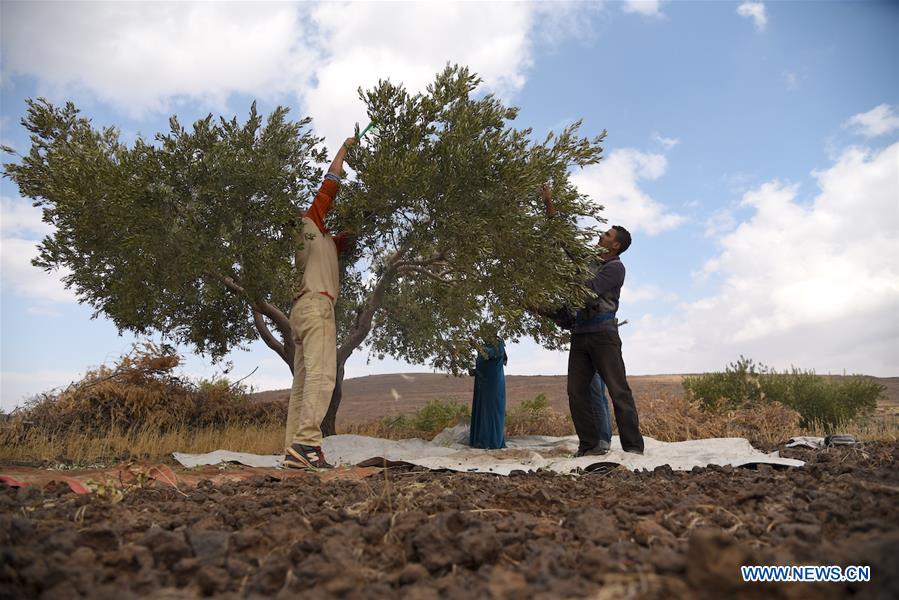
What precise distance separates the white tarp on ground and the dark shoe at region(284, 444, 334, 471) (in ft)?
1.59

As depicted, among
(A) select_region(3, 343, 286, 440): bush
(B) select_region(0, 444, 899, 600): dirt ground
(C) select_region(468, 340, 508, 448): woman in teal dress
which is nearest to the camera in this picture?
(B) select_region(0, 444, 899, 600): dirt ground

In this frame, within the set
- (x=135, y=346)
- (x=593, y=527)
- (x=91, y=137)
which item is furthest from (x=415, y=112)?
(x=135, y=346)

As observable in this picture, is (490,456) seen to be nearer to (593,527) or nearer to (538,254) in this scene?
(538,254)

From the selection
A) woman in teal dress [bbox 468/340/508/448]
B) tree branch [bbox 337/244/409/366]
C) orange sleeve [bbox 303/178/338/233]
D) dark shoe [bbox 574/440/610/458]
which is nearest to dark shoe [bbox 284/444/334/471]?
orange sleeve [bbox 303/178/338/233]

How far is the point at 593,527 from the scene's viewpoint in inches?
106

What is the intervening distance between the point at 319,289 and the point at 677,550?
593cm

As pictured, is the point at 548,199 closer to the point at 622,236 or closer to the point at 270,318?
the point at 622,236

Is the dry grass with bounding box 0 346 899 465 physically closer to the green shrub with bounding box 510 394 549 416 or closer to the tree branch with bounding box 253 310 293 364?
the green shrub with bounding box 510 394 549 416

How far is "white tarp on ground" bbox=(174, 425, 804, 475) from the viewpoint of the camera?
6.77 metres

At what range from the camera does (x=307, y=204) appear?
28.8ft

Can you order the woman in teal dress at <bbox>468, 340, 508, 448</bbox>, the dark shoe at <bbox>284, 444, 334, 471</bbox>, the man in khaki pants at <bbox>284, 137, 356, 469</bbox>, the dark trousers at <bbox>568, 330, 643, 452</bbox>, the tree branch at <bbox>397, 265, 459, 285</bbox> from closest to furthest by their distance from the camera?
the dark shoe at <bbox>284, 444, 334, 471</bbox> < the man in khaki pants at <bbox>284, 137, 356, 469</bbox> < the dark trousers at <bbox>568, 330, 643, 452</bbox> < the tree branch at <bbox>397, 265, 459, 285</bbox> < the woman in teal dress at <bbox>468, 340, 508, 448</bbox>

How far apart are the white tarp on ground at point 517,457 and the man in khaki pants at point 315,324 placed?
A: 684 millimetres

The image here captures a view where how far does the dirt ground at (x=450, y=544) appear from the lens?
1.90 metres

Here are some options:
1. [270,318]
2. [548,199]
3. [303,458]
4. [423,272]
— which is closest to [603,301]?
[548,199]
